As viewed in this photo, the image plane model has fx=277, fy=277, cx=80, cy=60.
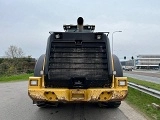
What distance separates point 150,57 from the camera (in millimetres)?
136875

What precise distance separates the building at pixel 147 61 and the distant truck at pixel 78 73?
125 m

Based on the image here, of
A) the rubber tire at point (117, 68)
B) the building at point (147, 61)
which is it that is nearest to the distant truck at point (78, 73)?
the rubber tire at point (117, 68)

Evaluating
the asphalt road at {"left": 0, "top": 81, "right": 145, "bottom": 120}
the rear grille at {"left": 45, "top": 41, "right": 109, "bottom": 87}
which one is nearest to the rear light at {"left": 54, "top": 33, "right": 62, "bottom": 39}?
the rear grille at {"left": 45, "top": 41, "right": 109, "bottom": 87}

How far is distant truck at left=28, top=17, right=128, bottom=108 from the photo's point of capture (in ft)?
22.9

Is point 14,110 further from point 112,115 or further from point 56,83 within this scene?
point 112,115

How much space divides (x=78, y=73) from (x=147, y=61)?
429 feet

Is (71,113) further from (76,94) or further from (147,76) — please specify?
(147,76)

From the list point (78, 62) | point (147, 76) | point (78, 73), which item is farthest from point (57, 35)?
point (147, 76)

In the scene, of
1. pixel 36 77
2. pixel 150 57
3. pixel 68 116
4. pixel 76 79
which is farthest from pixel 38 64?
pixel 150 57

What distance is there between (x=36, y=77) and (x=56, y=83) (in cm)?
54

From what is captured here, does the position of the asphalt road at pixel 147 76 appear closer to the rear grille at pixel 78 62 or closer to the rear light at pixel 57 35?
the rear grille at pixel 78 62

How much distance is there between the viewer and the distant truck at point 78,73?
696 cm

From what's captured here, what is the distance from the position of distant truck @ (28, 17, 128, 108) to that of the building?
124983 millimetres

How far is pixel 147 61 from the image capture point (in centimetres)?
13375
